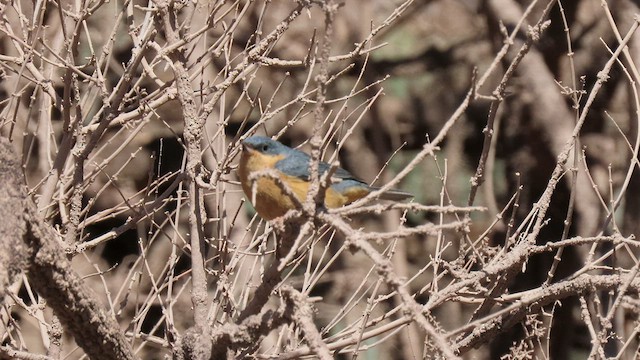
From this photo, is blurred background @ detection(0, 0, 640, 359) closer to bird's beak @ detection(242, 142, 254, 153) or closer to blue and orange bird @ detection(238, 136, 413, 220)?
blue and orange bird @ detection(238, 136, 413, 220)

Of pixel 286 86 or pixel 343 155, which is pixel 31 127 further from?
pixel 343 155

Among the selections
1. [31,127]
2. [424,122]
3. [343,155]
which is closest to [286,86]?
[343,155]

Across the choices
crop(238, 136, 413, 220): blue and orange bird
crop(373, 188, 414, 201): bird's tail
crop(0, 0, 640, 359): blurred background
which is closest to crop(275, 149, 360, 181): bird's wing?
crop(238, 136, 413, 220): blue and orange bird

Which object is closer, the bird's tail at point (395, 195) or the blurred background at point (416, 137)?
the bird's tail at point (395, 195)

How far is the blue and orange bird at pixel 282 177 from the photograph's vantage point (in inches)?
170

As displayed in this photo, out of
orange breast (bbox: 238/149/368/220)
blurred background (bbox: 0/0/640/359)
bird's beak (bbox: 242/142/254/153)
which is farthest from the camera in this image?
blurred background (bbox: 0/0/640/359)

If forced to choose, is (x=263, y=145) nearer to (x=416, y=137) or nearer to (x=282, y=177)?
(x=282, y=177)

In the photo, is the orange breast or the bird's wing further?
the bird's wing

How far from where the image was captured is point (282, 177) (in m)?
4.67

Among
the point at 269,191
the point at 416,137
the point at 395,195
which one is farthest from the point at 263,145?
the point at 416,137

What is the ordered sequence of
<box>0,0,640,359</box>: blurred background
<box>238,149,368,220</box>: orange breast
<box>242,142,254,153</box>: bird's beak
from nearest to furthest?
1. <box>238,149,368,220</box>: orange breast
2. <box>242,142,254,153</box>: bird's beak
3. <box>0,0,640,359</box>: blurred background

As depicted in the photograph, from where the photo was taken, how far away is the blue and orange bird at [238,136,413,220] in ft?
14.2

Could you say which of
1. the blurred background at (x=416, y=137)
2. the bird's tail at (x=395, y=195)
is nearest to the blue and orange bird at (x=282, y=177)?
the bird's tail at (x=395, y=195)

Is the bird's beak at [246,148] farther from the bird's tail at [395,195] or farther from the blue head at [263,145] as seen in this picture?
the bird's tail at [395,195]
